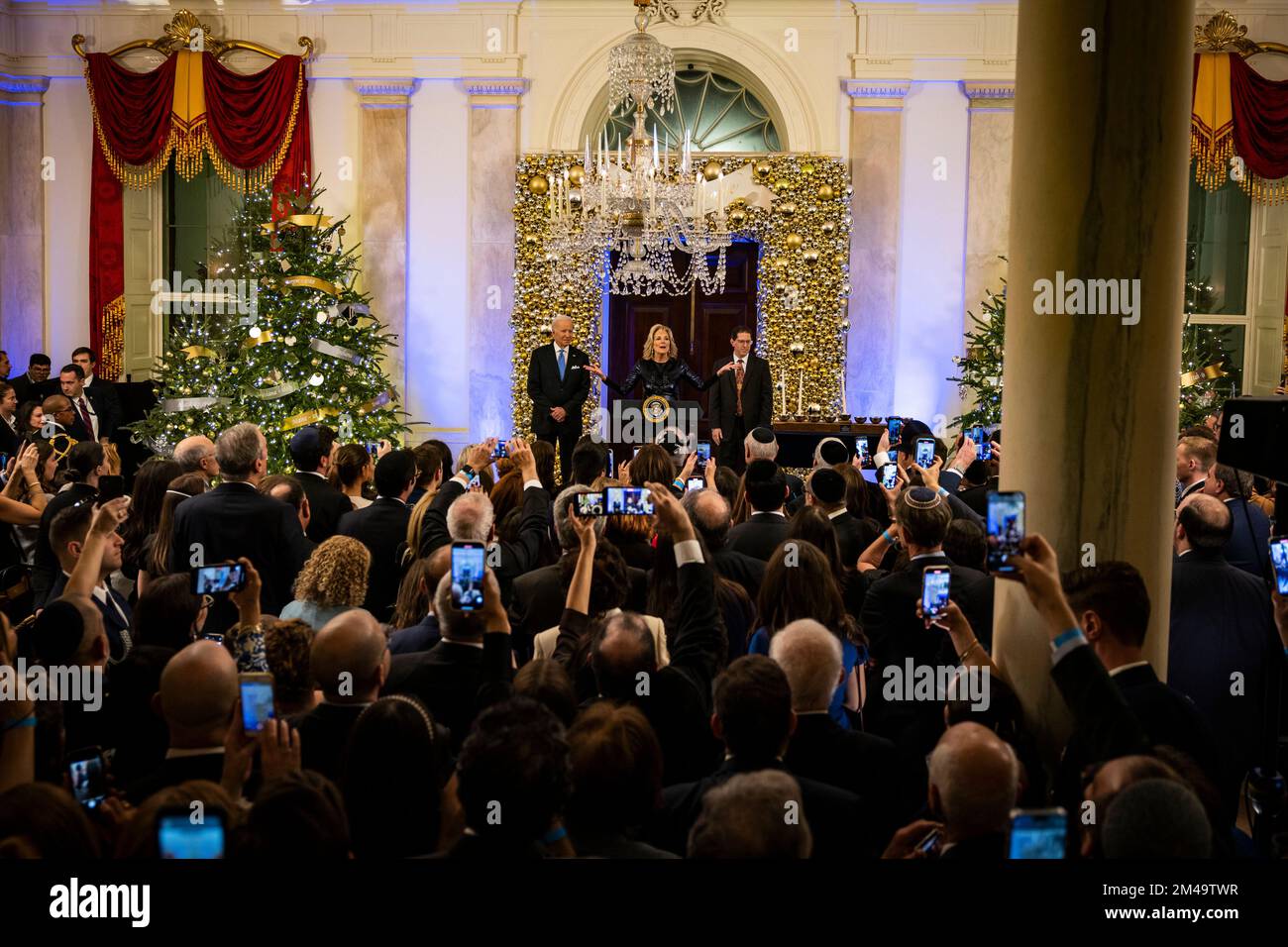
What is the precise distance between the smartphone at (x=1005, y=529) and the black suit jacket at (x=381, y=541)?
3.19 metres

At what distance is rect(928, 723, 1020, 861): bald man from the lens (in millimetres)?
2311

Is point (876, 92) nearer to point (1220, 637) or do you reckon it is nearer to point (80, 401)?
point (80, 401)

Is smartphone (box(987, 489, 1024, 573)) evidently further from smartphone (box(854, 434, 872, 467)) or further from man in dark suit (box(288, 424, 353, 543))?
smartphone (box(854, 434, 872, 467))

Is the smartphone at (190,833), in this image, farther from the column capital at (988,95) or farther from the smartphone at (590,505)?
the column capital at (988,95)

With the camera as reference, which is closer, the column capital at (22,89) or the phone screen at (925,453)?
the phone screen at (925,453)

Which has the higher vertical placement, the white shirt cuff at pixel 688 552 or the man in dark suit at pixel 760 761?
the white shirt cuff at pixel 688 552

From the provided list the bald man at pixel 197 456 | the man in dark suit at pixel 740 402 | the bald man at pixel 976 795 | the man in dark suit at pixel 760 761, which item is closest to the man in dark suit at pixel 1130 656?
the man in dark suit at pixel 760 761

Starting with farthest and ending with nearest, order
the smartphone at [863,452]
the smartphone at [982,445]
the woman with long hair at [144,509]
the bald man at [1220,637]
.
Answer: the smartphone at [863,452] → the smartphone at [982,445] → the woman with long hair at [144,509] → the bald man at [1220,637]

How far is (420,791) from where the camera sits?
2.50 m

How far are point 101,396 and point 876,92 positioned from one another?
7.88 metres

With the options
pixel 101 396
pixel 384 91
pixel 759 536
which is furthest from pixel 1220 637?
pixel 101 396

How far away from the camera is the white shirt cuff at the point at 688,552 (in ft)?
12.0

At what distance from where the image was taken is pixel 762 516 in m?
5.45

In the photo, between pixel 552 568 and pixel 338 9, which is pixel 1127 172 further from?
pixel 338 9
